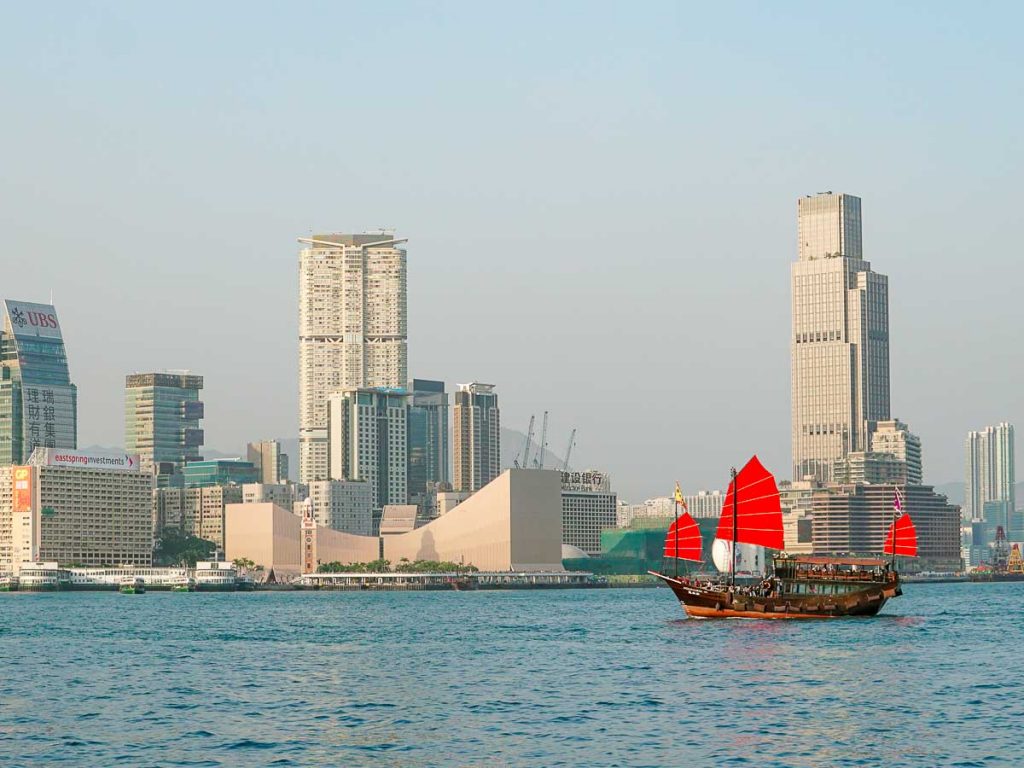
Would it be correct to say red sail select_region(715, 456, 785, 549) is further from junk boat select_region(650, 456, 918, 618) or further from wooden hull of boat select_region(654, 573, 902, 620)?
wooden hull of boat select_region(654, 573, 902, 620)

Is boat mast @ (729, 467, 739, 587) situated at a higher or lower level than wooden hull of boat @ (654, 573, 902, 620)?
higher

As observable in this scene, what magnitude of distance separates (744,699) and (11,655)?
141 feet

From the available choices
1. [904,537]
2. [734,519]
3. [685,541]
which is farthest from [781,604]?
[904,537]

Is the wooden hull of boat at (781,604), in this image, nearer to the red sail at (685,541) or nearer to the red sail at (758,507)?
the red sail at (758,507)

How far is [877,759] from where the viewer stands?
162ft

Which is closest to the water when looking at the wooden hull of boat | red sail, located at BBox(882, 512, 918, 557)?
the wooden hull of boat

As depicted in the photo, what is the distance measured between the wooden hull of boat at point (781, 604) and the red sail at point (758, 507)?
11.6 ft

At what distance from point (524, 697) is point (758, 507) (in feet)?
170

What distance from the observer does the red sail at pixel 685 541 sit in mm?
124312

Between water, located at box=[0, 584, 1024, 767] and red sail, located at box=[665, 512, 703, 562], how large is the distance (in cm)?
1226

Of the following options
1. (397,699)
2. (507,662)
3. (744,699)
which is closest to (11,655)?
(507,662)

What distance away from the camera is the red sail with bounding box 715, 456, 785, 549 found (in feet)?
375

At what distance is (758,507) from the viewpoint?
115 meters

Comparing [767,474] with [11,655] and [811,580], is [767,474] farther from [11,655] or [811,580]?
[11,655]
